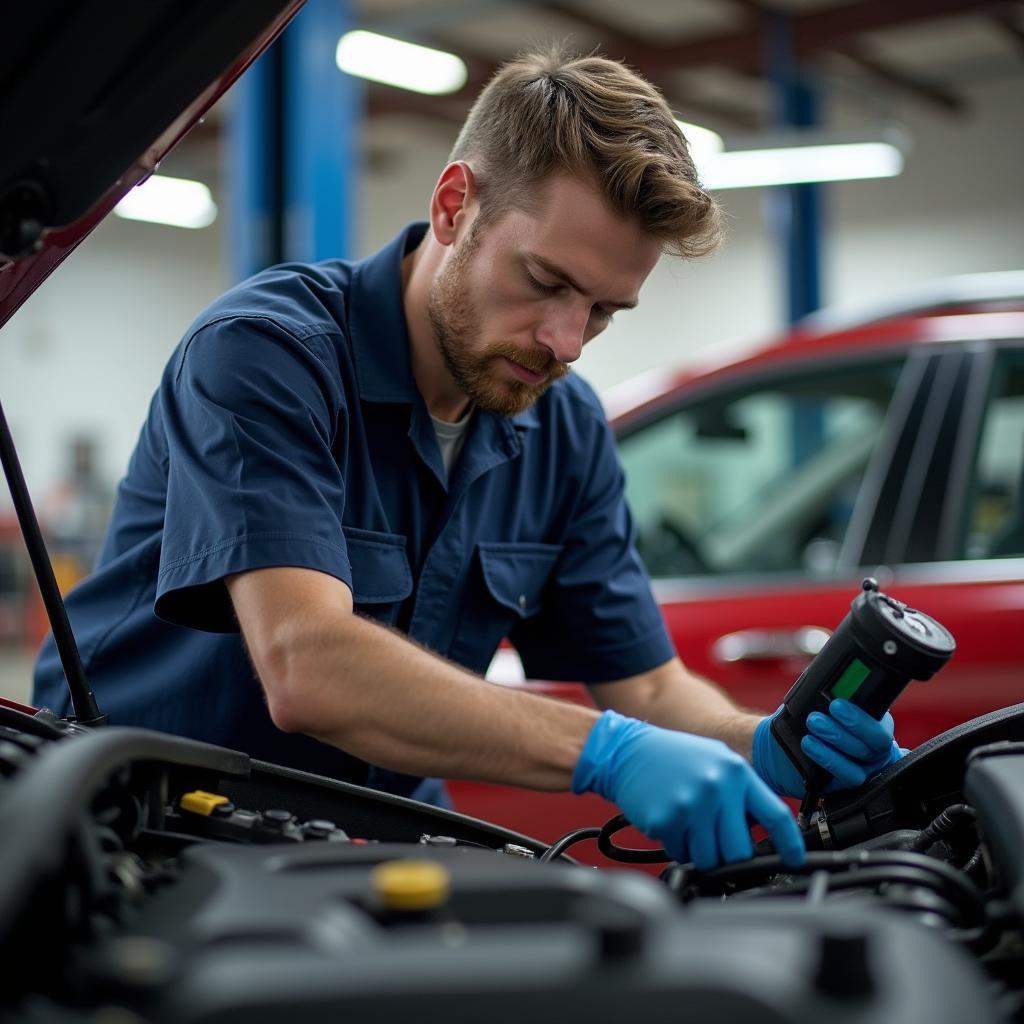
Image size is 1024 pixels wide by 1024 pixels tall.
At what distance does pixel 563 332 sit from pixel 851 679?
526 millimetres

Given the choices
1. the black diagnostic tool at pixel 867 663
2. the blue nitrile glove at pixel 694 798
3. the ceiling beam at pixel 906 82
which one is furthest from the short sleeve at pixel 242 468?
the ceiling beam at pixel 906 82

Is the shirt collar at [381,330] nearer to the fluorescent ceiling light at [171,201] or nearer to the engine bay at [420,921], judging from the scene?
the engine bay at [420,921]

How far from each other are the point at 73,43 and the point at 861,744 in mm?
950

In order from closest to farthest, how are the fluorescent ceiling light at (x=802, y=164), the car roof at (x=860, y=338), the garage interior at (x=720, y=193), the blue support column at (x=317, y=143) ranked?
the car roof at (x=860, y=338) → the blue support column at (x=317, y=143) → the fluorescent ceiling light at (x=802, y=164) → the garage interior at (x=720, y=193)

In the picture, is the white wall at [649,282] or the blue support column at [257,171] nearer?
the blue support column at [257,171]

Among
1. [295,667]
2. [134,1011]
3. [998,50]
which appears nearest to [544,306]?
[295,667]

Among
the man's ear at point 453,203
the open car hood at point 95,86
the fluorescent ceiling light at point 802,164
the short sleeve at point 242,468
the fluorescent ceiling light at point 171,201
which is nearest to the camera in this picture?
the open car hood at point 95,86

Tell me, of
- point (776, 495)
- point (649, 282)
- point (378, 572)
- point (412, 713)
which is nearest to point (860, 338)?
point (776, 495)

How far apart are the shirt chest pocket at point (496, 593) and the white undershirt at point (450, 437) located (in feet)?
0.39

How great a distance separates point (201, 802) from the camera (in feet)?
3.50

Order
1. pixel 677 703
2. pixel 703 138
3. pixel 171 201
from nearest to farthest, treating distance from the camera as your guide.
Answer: pixel 677 703 → pixel 703 138 → pixel 171 201

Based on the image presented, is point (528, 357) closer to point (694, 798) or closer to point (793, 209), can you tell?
point (694, 798)

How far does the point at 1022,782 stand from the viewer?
907 mm

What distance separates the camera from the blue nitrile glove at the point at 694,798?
1.04m
